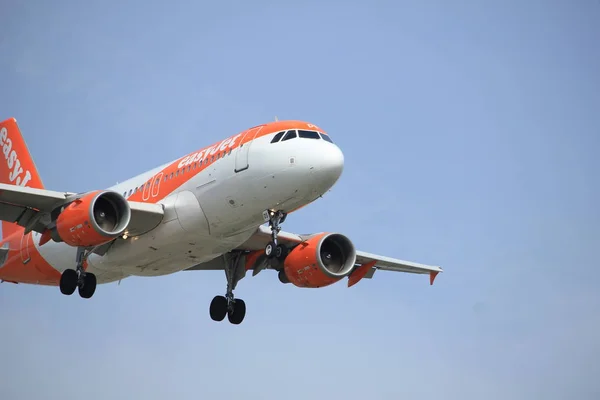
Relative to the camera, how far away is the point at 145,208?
33.9 metres

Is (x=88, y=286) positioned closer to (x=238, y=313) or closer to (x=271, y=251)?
(x=238, y=313)

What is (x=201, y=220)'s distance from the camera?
33.3 meters

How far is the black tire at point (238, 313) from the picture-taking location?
1563 inches

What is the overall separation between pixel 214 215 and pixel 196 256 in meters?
2.78

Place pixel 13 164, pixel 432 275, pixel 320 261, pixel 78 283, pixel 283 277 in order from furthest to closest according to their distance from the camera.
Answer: pixel 13 164
pixel 432 275
pixel 283 277
pixel 320 261
pixel 78 283

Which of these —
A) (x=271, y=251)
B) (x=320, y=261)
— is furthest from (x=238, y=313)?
(x=271, y=251)

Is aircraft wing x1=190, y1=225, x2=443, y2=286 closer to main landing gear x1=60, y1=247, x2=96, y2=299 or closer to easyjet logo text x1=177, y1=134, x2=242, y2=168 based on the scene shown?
easyjet logo text x1=177, y1=134, x2=242, y2=168

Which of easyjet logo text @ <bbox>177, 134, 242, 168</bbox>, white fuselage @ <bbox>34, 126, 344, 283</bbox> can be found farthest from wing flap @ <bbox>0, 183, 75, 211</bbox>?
easyjet logo text @ <bbox>177, 134, 242, 168</bbox>

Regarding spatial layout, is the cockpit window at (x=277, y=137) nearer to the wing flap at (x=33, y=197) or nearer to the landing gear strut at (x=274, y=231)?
the landing gear strut at (x=274, y=231)

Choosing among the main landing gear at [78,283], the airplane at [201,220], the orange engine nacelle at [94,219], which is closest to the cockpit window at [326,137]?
the airplane at [201,220]

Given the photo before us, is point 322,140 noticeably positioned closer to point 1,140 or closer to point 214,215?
point 214,215

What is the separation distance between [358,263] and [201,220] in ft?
33.6

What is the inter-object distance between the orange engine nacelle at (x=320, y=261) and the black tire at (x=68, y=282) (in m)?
7.91

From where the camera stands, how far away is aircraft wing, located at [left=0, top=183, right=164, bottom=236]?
3391 cm
